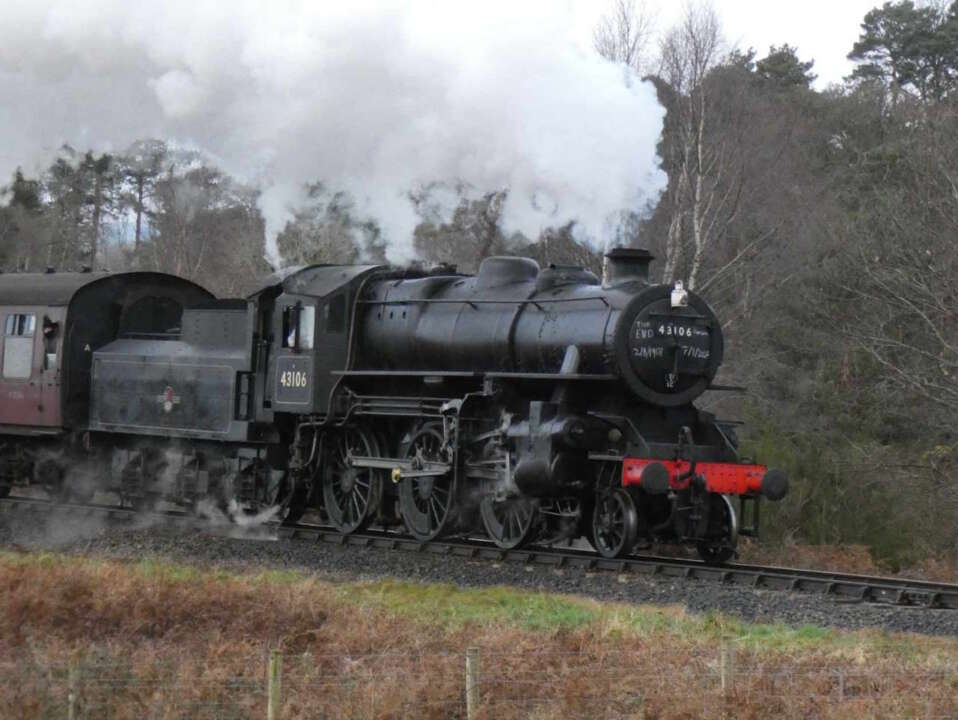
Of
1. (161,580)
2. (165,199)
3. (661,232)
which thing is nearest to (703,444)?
(161,580)

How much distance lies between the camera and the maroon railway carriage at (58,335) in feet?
62.5

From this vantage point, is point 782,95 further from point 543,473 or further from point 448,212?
point 543,473

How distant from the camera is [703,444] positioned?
14.7 m

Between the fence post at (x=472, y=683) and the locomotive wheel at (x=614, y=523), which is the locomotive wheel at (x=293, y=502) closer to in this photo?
the locomotive wheel at (x=614, y=523)

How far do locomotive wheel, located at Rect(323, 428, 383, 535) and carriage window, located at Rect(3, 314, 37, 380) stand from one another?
5247mm

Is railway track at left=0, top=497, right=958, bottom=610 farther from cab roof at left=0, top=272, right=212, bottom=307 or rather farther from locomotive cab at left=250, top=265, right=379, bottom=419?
cab roof at left=0, top=272, right=212, bottom=307

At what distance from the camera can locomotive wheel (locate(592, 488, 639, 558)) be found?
544 inches

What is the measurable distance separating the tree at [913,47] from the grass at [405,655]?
34523 mm

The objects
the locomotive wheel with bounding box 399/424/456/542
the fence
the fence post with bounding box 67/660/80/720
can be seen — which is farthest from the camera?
the locomotive wheel with bounding box 399/424/456/542

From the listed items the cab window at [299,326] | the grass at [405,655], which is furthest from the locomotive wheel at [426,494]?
the grass at [405,655]

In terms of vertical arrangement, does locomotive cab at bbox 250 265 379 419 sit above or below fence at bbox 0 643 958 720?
above

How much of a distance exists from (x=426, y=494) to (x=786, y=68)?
32.7 meters

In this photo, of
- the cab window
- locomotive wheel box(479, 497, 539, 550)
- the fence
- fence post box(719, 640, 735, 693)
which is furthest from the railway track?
fence post box(719, 640, 735, 693)

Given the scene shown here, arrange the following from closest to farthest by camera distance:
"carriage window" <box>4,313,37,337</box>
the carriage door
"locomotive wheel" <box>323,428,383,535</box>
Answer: "locomotive wheel" <box>323,428,383,535</box>
the carriage door
"carriage window" <box>4,313,37,337</box>
